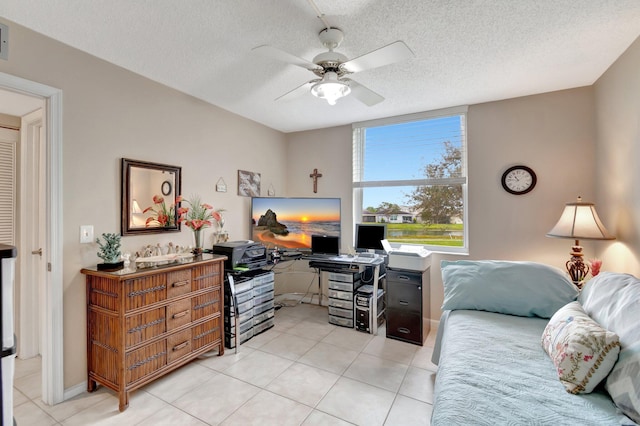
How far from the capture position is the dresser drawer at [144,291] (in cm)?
199

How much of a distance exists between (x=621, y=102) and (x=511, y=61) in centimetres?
90

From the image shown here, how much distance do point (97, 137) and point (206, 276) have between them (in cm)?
140

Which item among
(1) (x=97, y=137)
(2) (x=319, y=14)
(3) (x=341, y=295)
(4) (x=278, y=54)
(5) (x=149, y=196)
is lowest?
(3) (x=341, y=295)

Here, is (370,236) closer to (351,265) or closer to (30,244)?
(351,265)

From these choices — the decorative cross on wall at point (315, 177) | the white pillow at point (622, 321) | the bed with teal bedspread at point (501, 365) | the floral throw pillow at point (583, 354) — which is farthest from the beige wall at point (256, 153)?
the floral throw pillow at point (583, 354)

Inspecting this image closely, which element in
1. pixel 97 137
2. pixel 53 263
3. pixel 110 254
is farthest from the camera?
pixel 97 137

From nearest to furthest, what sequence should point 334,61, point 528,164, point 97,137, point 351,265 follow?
point 334,61
point 97,137
point 528,164
point 351,265

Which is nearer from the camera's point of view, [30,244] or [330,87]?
[330,87]

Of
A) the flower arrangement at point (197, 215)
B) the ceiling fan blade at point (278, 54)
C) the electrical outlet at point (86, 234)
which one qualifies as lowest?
the electrical outlet at point (86, 234)

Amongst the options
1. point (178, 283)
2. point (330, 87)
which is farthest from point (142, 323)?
point (330, 87)

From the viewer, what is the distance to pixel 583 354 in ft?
4.08

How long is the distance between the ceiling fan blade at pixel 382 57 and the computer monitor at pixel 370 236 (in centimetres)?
205

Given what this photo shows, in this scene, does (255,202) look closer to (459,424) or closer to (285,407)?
(285,407)

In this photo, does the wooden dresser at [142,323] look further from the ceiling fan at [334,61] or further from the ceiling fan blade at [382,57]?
the ceiling fan blade at [382,57]
